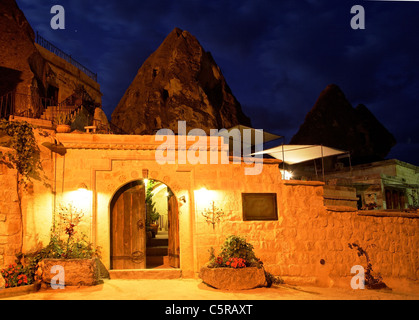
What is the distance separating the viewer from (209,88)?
29.4m

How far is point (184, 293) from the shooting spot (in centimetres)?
705

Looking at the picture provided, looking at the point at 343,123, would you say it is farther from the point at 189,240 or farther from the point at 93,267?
the point at 93,267

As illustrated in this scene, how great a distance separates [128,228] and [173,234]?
1.28 m

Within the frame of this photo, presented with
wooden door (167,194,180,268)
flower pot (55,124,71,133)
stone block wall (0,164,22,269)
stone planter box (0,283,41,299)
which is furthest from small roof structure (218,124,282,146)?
stone planter box (0,283,41,299)

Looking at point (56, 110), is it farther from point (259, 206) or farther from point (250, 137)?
point (259, 206)

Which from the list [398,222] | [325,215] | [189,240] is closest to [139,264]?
[189,240]

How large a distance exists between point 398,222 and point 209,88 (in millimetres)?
21645

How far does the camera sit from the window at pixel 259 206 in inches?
368

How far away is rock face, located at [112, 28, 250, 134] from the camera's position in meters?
26.4

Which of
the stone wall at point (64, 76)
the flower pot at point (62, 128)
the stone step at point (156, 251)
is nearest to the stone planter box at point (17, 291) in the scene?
the flower pot at point (62, 128)

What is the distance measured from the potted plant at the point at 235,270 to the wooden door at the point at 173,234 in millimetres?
1499
